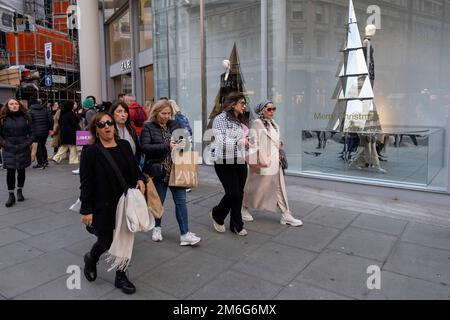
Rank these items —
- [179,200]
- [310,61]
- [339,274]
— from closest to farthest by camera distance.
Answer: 1. [339,274]
2. [179,200]
3. [310,61]

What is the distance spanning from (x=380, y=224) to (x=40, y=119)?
836 centimetres

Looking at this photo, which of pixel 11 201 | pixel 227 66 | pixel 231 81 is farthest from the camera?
pixel 227 66

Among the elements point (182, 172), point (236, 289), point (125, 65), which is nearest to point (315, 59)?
point (182, 172)

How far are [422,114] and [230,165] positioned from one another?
21.0 feet

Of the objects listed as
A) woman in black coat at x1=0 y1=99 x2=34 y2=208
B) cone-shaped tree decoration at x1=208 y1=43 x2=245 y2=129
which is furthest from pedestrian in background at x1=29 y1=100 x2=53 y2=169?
cone-shaped tree decoration at x1=208 y1=43 x2=245 y2=129

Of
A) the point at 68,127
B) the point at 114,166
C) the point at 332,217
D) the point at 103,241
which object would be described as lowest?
the point at 332,217

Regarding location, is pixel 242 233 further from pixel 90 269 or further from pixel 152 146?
pixel 90 269

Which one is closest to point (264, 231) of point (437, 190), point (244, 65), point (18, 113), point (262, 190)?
point (262, 190)

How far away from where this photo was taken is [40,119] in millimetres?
9625

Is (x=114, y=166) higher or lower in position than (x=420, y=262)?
higher

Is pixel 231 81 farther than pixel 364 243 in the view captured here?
Yes

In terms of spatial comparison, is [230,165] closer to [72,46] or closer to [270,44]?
[270,44]

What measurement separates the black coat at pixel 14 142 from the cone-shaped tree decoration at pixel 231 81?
428 cm
